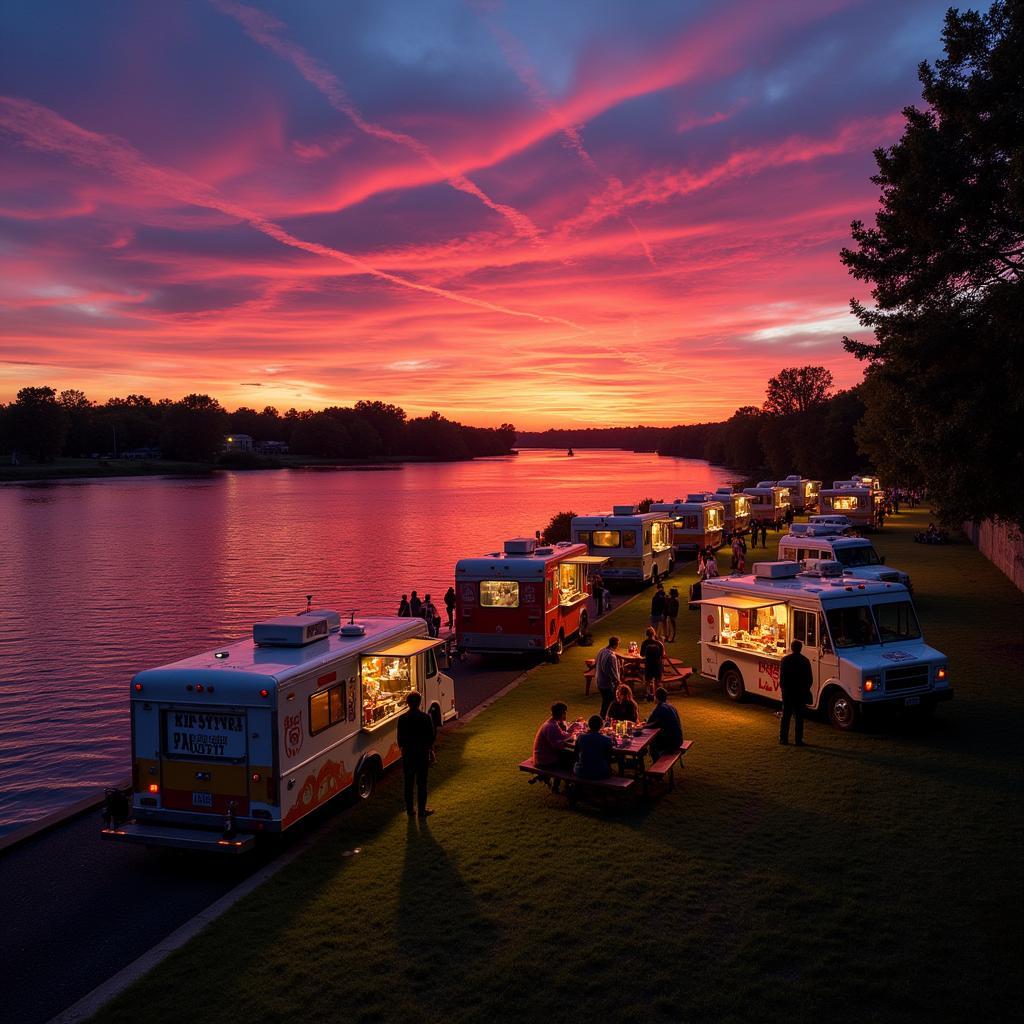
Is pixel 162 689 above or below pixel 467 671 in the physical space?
above

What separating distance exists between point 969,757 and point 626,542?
68.9 feet

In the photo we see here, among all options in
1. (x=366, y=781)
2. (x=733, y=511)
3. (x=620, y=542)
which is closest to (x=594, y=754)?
(x=366, y=781)

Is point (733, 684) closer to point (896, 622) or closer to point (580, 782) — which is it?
point (896, 622)

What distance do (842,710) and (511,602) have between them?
919 cm

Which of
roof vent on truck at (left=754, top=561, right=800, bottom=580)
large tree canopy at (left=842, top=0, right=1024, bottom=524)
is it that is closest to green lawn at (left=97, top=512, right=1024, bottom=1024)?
roof vent on truck at (left=754, top=561, right=800, bottom=580)

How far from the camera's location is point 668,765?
40.1 ft

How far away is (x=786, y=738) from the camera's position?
47.7 ft

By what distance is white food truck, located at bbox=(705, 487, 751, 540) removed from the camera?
171 ft

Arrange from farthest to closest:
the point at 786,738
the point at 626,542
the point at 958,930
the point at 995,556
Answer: the point at 995,556, the point at 626,542, the point at 786,738, the point at 958,930

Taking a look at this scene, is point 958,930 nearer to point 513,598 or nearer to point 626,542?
point 513,598

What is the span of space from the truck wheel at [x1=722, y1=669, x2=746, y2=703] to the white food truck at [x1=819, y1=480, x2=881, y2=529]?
38843 millimetres

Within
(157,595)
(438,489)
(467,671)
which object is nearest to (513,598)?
(467,671)

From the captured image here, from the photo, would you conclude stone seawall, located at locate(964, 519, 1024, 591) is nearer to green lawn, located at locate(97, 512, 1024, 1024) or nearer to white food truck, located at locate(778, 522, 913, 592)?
white food truck, located at locate(778, 522, 913, 592)

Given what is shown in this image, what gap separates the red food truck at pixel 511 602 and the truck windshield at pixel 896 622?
853cm
